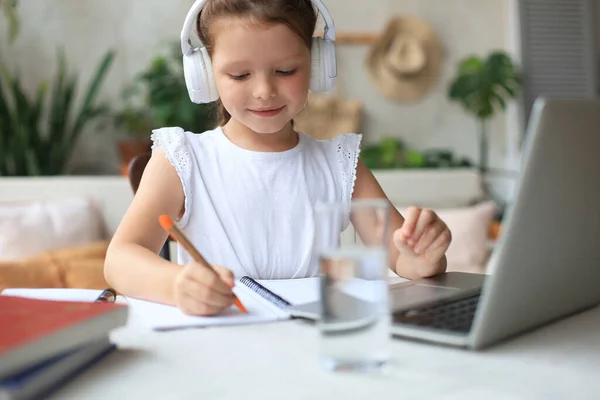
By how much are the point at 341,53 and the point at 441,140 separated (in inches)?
31.8

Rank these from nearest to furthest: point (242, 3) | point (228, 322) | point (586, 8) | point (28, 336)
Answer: point (28, 336)
point (228, 322)
point (242, 3)
point (586, 8)

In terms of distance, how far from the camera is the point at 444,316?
0.75m

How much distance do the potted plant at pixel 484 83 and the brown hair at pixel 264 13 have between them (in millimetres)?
2831

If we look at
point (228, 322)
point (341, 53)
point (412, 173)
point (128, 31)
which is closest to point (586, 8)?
point (341, 53)

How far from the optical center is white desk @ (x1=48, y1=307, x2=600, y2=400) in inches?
22.4

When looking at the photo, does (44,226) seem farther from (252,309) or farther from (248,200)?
(252,309)

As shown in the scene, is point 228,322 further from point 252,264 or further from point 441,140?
point 441,140

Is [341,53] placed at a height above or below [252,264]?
above

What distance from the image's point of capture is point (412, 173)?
10.1ft

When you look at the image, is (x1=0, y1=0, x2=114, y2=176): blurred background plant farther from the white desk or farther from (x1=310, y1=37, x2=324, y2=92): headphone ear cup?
the white desk

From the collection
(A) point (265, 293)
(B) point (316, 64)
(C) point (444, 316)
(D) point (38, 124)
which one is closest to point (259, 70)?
(B) point (316, 64)

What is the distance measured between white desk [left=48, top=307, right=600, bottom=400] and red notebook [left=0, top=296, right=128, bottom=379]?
3 cm

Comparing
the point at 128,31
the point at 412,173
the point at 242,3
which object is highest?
the point at 128,31

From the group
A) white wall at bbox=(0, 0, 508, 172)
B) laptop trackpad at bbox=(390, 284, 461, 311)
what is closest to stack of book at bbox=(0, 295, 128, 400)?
laptop trackpad at bbox=(390, 284, 461, 311)
